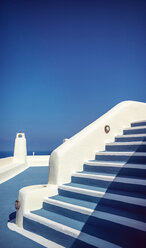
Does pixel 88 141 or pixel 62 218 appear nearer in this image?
pixel 62 218

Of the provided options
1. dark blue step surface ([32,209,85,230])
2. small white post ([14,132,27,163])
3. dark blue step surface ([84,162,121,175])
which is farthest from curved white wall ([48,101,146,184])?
small white post ([14,132,27,163])

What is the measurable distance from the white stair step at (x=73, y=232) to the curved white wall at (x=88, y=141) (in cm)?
86

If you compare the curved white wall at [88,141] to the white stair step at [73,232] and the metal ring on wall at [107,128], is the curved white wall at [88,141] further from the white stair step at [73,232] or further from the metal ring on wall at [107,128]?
the white stair step at [73,232]

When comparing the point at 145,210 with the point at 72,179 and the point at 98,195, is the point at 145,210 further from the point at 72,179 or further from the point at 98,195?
the point at 72,179

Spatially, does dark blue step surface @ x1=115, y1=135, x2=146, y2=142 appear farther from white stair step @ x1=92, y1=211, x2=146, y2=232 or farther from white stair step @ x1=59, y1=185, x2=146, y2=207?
white stair step @ x1=92, y1=211, x2=146, y2=232

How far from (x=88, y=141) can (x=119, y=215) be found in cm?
205

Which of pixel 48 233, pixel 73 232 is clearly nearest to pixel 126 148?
pixel 73 232

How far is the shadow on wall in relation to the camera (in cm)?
227

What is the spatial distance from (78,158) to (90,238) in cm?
188

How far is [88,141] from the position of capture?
443cm

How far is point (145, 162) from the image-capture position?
11.4ft

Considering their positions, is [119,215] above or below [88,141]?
below

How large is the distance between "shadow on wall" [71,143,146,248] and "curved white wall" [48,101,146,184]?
1.05 metres

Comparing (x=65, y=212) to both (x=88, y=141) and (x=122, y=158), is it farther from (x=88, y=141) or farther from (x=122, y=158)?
(x=88, y=141)
